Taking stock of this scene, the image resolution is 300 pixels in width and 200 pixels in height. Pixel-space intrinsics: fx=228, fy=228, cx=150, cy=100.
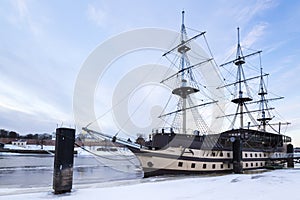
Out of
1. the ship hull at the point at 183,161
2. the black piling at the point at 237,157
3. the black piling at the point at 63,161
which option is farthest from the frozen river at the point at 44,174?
the black piling at the point at 237,157

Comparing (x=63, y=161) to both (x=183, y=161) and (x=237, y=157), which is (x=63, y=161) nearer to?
(x=183, y=161)

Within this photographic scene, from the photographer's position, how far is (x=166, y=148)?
23484mm

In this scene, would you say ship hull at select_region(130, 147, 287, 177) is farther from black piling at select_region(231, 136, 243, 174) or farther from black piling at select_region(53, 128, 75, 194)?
black piling at select_region(53, 128, 75, 194)

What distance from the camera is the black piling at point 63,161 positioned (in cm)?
1144

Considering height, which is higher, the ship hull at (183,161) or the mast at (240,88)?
the mast at (240,88)

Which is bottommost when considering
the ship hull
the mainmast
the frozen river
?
the frozen river

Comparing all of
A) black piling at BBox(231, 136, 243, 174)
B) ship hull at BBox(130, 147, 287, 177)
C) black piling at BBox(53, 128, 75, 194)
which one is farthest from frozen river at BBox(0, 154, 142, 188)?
black piling at BBox(231, 136, 243, 174)

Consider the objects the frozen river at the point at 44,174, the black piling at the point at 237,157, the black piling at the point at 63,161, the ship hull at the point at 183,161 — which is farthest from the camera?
the black piling at the point at 237,157

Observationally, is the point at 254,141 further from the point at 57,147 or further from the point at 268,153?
the point at 57,147

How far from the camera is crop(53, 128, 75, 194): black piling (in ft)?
37.5

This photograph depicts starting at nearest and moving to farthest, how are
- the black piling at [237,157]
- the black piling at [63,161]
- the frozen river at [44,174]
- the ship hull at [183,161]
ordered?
the black piling at [63,161] → the frozen river at [44,174] → the ship hull at [183,161] → the black piling at [237,157]

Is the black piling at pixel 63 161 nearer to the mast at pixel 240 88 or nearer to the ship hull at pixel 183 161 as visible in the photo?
the ship hull at pixel 183 161

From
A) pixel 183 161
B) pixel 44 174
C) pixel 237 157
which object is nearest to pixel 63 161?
pixel 44 174

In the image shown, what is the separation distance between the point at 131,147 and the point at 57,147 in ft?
35.4
